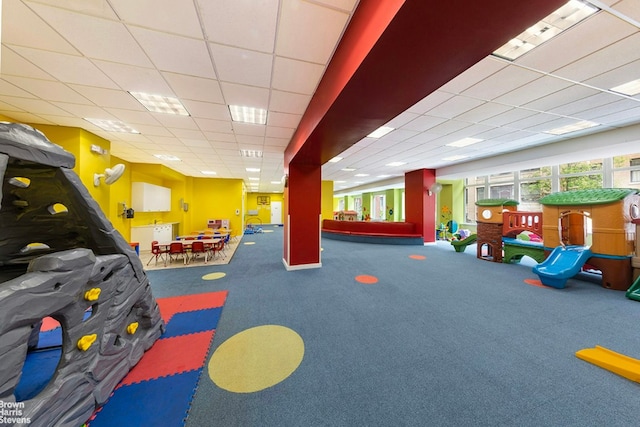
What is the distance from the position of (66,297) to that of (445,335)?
337 centimetres

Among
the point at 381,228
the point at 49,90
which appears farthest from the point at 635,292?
the point at 49,90

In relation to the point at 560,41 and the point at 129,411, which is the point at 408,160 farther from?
the point at 129,411

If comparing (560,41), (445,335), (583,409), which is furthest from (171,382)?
(560,41)

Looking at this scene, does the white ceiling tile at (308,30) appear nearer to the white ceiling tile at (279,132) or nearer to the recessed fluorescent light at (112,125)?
the white ceiling tile at (279,132)

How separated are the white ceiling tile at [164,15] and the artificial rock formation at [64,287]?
1207 millimetres

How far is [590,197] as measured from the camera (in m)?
4.21

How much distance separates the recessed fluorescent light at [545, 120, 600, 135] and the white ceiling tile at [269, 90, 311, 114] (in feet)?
17.5

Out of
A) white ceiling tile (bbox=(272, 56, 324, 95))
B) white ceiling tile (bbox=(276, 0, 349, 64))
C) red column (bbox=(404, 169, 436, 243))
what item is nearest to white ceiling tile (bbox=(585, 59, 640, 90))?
white ceiling tile (bbox=(276, 0, 349, 64))

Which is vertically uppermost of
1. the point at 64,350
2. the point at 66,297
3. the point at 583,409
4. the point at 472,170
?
the point at 472,170

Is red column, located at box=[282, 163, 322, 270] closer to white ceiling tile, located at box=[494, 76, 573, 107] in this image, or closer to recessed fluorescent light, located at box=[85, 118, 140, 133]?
recessed fluorescent light, located at box=[85, 118, 140, 133]

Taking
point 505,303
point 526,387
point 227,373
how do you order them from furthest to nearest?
1. point 505,303
2. point 227,373
3. point 526,387

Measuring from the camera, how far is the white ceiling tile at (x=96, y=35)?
1.75m

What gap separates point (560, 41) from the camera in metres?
2.07

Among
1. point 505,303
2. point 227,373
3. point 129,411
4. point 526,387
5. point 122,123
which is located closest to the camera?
point 129,411
